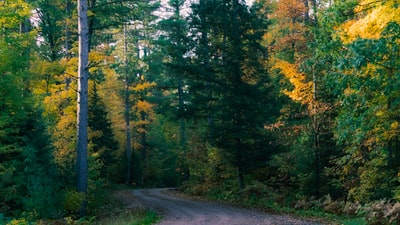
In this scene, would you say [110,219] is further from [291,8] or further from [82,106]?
[291,8]

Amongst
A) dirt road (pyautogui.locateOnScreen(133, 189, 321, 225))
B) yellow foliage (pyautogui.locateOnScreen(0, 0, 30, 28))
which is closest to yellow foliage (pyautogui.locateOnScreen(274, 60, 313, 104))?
dirt road (pyautogui.locateOnScreen(133, 189, 321, 225))

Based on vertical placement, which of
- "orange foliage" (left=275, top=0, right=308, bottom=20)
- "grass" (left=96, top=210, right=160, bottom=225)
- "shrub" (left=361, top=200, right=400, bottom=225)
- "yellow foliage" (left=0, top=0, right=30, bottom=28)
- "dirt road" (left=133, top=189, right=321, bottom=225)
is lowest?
"dirt road" (left=133, top=189, right=321, bottom=225)

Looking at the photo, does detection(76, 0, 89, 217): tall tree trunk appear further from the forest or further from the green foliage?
the green foliage

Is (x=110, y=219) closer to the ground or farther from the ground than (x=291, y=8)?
closer to the ground

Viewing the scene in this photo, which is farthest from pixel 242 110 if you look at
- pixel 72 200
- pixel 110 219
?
pixel 72 200

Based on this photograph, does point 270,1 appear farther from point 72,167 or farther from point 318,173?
point 72,167

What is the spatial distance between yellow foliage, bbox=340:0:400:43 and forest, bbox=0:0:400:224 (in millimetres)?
39

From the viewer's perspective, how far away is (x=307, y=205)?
15453 millimetres

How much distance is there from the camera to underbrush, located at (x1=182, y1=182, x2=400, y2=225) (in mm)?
11156

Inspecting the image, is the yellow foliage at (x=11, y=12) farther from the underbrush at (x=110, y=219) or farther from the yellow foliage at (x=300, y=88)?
the yellow foliage at (x=300, y=88)

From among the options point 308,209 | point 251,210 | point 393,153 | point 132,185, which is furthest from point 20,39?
point 132,185

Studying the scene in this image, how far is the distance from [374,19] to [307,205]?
8.11m

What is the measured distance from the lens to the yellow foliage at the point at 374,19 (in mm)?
9633

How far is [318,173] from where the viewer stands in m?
16.6
